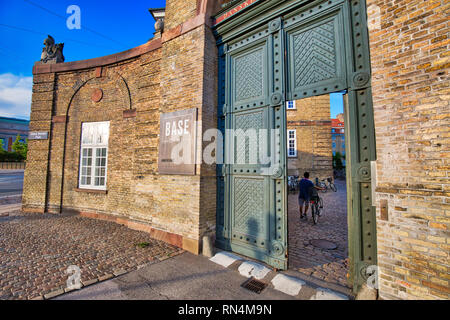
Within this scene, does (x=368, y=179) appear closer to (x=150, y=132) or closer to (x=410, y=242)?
(x=410, y=242)

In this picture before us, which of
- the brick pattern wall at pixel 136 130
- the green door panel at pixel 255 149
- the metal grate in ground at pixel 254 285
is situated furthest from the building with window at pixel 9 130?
the metal grate in ground at pixel 254 285

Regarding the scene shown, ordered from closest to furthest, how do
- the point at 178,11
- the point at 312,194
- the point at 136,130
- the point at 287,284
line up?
1. the point at 287,284
2. the point at 178,11
3. the point at 136,130
4. the point at 312,194

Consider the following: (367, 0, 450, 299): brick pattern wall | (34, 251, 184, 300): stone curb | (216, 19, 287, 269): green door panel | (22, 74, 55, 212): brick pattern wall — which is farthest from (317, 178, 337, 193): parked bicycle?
(22, 74, 55, 212): brick pattern wall

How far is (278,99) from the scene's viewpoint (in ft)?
13.3

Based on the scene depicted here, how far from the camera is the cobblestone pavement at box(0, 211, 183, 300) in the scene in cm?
325

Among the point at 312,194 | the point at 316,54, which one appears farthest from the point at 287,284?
the point at 312,194

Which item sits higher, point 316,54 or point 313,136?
point 313,136

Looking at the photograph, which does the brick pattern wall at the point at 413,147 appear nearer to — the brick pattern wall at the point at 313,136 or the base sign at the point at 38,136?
the base sign at the point at 38,136

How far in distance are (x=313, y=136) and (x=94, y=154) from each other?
48.7ft

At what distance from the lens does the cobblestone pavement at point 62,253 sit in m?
3.25

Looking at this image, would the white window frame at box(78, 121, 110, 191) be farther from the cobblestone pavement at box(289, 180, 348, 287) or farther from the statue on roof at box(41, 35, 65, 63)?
the cobblestone pavement at box(289, 180, 348, 287)

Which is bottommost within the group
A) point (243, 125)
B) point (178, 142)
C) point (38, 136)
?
point (178, 142)

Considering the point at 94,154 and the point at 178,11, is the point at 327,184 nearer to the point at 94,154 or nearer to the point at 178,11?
the point at 178,11

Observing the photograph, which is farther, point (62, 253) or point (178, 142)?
point (178, 142)
